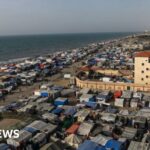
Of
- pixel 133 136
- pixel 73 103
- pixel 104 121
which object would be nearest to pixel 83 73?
pixel 73 103

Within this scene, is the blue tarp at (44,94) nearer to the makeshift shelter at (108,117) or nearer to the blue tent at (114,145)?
the makeshift shelter at (108,117)

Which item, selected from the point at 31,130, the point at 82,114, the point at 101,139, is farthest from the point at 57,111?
the point at 101,139

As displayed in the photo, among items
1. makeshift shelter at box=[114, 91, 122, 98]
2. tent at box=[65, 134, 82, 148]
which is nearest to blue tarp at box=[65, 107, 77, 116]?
tent at box=[65, 134, 82, 148]

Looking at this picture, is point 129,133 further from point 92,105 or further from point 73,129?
point 92,105

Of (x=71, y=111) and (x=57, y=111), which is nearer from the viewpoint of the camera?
(x=71, y=111)

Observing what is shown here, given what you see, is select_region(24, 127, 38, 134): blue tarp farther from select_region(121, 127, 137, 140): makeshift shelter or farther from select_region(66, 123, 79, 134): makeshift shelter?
select_region(121, 127, 137, 140): makeshift shelter

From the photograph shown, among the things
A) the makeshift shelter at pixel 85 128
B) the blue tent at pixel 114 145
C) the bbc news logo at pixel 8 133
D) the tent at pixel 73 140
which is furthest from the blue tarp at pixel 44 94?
the blue tent at pixel 114 145

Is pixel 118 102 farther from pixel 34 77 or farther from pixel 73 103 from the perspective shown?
pixel 34 77
